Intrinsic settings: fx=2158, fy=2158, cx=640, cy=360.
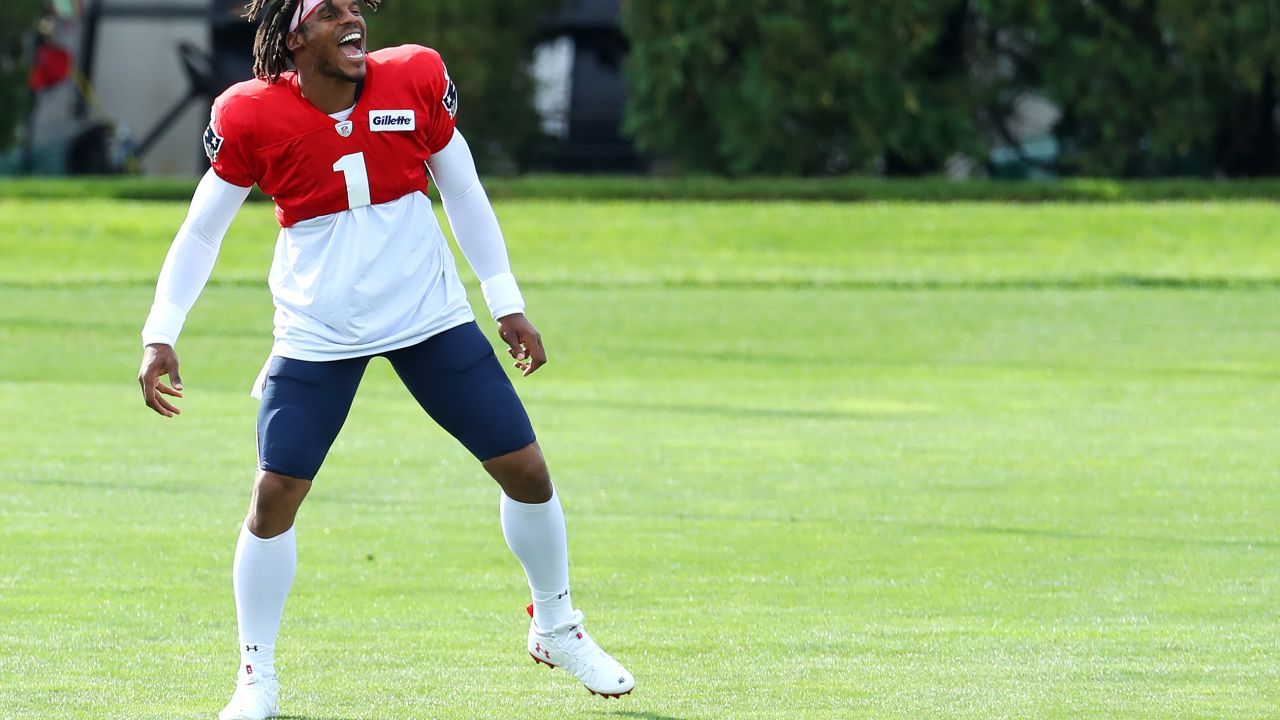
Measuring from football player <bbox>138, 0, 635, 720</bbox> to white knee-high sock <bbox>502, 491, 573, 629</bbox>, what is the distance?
3.0 inches

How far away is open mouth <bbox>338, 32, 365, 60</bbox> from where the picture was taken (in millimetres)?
5324

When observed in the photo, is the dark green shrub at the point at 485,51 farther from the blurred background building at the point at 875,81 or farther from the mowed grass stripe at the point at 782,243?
the mowed grass stripe at the point at 782,243

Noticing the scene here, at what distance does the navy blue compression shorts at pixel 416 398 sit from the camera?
5371 mm

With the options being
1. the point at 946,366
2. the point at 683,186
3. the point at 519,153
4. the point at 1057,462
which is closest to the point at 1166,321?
the point at 946,366

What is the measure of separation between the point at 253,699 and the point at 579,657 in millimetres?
842

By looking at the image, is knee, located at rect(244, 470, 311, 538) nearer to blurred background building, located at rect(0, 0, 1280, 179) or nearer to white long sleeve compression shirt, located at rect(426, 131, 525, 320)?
white long sleeve compression shirt, located at rect(426, 131, 525, 320)

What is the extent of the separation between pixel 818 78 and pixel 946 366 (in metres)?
16.0

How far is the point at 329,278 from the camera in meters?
5.38

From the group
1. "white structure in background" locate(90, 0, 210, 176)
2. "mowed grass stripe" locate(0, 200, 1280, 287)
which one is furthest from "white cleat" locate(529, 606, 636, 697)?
"white structure in background" locate(90, 0, 210, 176)

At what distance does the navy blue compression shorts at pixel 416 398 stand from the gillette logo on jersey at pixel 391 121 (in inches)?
20.9

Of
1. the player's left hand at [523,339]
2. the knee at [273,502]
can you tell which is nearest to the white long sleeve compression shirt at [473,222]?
the player's left hand at [523,339]

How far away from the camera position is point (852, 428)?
11.9 m

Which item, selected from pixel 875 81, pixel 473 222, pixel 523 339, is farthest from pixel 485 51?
pixel 523 339

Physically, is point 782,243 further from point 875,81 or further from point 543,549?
point 543,549
